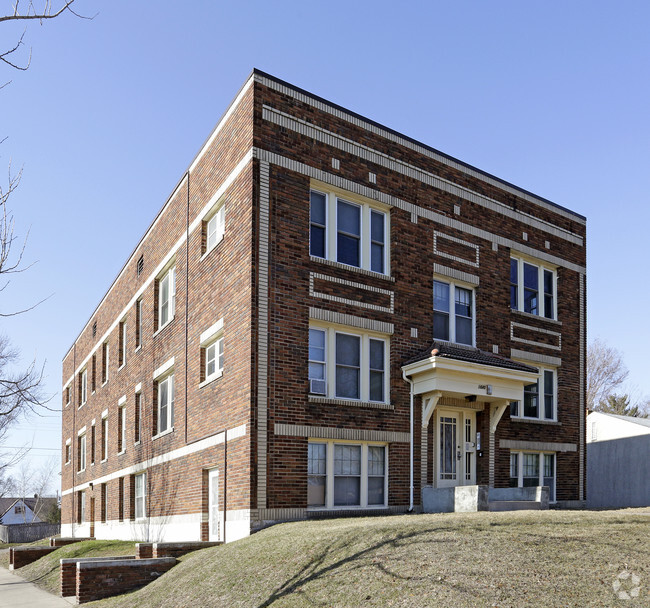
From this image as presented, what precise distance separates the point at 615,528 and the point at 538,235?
1282cm

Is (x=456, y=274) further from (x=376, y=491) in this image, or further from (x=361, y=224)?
(x=376, y=491)

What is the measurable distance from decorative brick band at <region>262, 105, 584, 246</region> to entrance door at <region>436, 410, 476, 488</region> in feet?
20.1

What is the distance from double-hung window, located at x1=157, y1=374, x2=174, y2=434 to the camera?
71.7ft

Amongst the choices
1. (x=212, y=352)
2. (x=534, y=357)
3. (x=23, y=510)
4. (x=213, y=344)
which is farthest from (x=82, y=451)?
(x=23, y=510)

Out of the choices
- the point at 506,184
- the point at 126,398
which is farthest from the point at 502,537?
the point at 126,398

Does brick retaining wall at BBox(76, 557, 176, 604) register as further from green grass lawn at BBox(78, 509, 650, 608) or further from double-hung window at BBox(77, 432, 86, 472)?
double-hung window at BBox(77, 432, 86, 472)

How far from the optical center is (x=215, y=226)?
1912 centimetres

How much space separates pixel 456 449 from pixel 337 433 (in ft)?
14.1

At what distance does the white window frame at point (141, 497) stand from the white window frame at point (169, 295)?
16.7 feet

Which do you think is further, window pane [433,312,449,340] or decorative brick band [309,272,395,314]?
window pane [433,312,449,340]

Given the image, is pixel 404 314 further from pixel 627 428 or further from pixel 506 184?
pixel 627 428

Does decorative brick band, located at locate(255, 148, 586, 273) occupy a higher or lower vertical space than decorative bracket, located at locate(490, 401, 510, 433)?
higher

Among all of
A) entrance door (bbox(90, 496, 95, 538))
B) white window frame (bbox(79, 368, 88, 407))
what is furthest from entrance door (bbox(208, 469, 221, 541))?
white window frame (bbox(79, 368, 88, 407))

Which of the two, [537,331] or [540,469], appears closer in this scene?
[540,469]
